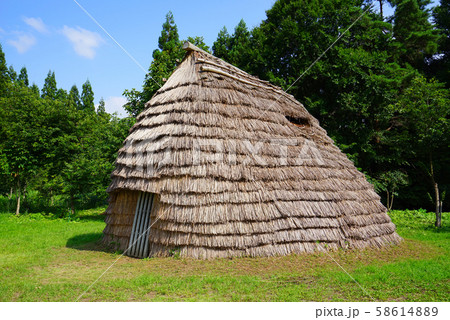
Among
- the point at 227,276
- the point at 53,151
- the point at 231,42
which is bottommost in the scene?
the point at 227,276

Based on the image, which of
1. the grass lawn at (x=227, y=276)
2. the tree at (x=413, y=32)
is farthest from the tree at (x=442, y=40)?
the grass lawn at (x=227, y=276)

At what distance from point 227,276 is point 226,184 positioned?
7.17 feet

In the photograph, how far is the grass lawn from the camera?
5.09m

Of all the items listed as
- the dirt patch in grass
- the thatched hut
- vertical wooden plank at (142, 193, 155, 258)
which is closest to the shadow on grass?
the thatched hut

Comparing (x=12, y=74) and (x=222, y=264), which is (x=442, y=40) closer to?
(x=222, y=264)

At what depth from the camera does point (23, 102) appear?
17.6 meters

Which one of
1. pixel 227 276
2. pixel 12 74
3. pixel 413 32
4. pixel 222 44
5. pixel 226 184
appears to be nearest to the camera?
pixel 227 276

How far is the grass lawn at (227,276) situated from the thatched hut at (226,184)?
18.9 inches

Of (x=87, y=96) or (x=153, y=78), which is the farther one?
(x=87, y=96)

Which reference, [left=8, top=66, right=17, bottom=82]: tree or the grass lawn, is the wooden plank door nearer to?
the grass lawn

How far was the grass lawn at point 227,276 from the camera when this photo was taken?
509 cm

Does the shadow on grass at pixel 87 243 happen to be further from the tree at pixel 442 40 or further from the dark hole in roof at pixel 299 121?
the tree at pixel 442 40

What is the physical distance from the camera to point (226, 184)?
292 inches

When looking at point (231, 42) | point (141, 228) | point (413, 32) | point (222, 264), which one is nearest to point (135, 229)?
point (141, 228)
